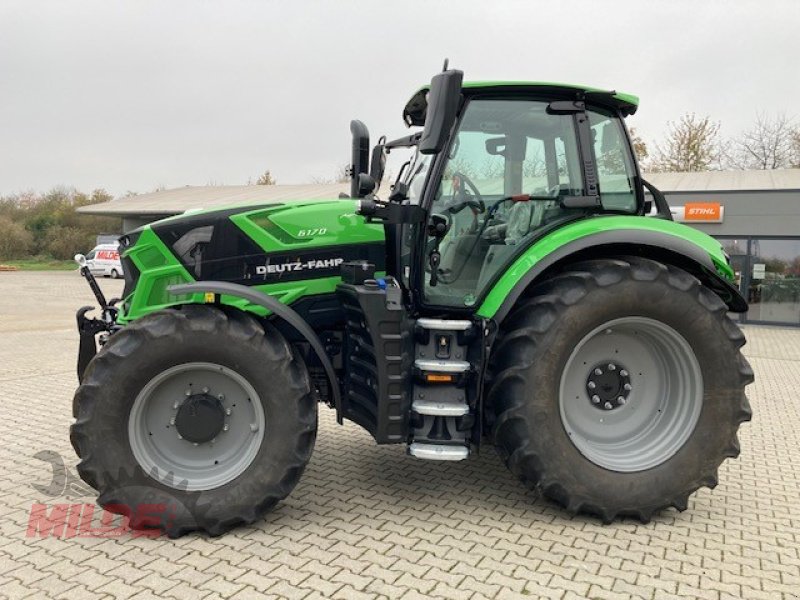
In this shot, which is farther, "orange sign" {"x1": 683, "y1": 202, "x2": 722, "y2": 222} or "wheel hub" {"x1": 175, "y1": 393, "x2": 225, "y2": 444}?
"orange sign" {"x1": 683, "y1": 202, "x2": 722, "y2": 222}

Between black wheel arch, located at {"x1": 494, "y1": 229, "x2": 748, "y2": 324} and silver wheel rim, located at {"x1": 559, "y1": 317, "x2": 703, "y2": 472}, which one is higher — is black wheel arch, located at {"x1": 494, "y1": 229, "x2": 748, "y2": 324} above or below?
above

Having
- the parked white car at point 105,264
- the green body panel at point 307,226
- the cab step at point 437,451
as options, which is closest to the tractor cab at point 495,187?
the green body panel at point 307,226

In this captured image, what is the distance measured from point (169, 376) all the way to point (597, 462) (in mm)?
2450

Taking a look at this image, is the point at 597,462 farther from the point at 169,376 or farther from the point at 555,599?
the point at 169,376

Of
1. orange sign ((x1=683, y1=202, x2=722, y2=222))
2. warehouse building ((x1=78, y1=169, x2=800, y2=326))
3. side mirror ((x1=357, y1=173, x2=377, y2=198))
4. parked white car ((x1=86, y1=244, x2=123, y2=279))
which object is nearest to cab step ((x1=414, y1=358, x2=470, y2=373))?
side mirror ((x1=357, y1=173, x2=377, y2=198))

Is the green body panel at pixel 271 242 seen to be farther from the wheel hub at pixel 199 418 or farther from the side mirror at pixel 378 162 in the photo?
the wheel hub at pixel 199 418

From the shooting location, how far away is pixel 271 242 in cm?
383

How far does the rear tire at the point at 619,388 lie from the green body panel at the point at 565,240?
15 cm

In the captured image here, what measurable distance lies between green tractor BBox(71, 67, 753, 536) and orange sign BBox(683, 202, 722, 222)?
13380mm

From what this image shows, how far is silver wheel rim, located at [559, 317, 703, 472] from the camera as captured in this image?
3.80m

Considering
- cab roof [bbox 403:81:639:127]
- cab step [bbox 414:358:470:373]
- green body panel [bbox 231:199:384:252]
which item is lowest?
cab step [bbox 414:358:470:373]

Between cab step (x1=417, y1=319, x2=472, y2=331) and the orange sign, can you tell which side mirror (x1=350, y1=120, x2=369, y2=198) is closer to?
cab step (x1=417, y1=319, x2=472, y2=331)

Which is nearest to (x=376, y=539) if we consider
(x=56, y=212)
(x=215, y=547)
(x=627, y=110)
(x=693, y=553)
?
(x=215, y=547)

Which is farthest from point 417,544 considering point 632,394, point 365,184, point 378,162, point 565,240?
point 378,162
